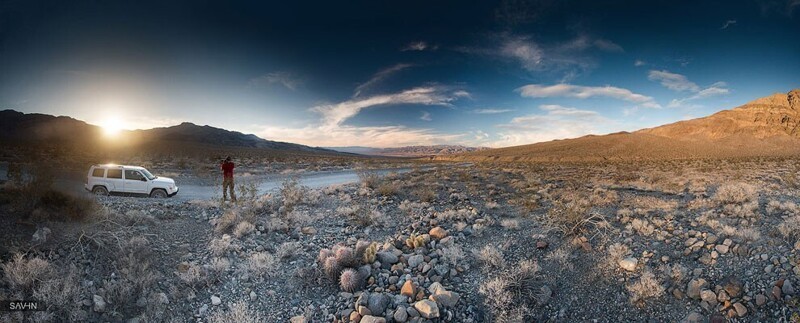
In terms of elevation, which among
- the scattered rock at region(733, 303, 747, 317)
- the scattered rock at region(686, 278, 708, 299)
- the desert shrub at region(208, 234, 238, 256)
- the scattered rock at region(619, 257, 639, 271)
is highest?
the desert shrub at region(208, 234, 238, 256)

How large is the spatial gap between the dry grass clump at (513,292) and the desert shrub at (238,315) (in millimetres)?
4107

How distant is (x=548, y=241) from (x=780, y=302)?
3.88 m

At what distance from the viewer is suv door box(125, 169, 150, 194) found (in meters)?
13.0

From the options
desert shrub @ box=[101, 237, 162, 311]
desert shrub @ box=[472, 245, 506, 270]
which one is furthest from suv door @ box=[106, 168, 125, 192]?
desert shrub @ box=[472, 245, 506, 270]

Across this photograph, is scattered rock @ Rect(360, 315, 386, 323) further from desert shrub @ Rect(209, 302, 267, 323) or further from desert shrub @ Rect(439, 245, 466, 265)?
desert shrub @ Rect(439, 245, 466, 265)

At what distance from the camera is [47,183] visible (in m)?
8.93

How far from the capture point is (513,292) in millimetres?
6504

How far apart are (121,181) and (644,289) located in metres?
16.9

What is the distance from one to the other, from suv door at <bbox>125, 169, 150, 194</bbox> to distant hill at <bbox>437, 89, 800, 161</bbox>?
74.7 metres

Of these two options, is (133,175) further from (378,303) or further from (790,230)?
(790,230)

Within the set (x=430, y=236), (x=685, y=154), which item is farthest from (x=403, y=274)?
(x=685, y=154)

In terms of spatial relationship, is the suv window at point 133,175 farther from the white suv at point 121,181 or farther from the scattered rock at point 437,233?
the scattered rock at point 437,233

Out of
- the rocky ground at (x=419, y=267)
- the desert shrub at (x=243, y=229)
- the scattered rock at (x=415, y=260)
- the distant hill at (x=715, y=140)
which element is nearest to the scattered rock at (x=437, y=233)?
the rocky ground at (x=419, y=267)

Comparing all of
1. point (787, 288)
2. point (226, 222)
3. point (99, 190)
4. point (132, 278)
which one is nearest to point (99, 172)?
point (99, 190)
